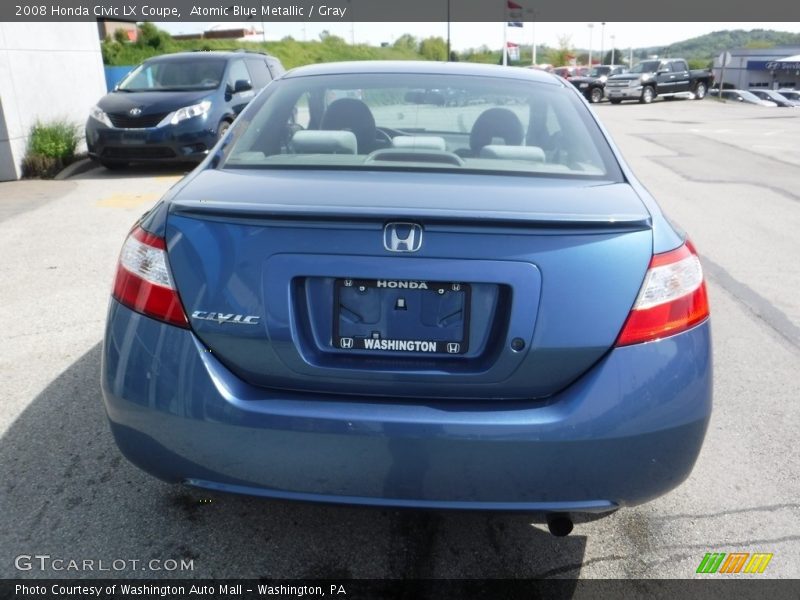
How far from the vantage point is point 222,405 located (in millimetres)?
2098

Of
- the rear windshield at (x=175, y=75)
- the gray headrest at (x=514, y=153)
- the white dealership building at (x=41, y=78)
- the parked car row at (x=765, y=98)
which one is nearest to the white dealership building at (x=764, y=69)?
the parked car row at (x=765, y=98)

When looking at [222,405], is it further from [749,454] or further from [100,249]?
[100,249]

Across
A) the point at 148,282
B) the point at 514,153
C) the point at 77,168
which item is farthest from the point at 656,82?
the point at 148,282

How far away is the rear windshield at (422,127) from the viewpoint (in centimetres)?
284

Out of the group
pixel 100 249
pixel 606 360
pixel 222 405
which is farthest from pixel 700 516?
pixel 100 249

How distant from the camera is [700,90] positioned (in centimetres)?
3731

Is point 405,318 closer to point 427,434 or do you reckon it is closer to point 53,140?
point 427,434

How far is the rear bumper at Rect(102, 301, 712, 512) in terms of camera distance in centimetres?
205

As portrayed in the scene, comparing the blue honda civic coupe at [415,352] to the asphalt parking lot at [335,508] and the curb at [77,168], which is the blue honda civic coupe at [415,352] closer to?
the asphalt parking lot at [335,508]

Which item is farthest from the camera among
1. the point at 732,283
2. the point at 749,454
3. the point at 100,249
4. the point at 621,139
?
the point at 621,139

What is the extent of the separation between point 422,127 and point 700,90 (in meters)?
37.9

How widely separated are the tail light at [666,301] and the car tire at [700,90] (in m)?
38.2

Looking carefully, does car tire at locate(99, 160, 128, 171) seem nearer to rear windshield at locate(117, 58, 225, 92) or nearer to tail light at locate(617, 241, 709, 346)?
rear windshield at locate(117, 58, 225, 92)

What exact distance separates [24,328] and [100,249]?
209 centimetres
